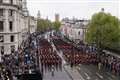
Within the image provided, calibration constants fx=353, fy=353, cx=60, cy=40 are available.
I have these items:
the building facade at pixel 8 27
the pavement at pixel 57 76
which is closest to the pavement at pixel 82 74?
the pavement at pixel 57 76

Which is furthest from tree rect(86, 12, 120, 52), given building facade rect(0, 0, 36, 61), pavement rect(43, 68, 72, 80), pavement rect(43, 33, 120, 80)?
pavement rect(43, 68, 72, 80)

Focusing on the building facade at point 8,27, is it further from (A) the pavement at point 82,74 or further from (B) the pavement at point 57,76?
(B) the pavement at point 57,76

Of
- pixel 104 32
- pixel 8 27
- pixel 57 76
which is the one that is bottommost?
pixel 57 76

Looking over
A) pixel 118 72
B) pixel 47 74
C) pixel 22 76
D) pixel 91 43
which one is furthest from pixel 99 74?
pixel 91 43

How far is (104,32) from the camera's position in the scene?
7706 cm

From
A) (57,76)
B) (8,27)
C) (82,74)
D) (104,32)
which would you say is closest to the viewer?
(57,76)

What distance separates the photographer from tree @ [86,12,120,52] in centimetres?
7719

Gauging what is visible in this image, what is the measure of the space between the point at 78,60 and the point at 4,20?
1806 centimetres

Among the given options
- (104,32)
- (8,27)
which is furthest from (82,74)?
(104,32)

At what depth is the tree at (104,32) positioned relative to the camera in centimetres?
7719

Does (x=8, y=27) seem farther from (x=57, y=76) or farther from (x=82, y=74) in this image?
(x=82, y=74)

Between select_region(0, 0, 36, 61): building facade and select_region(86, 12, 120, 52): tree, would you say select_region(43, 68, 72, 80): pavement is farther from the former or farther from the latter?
select_region(86, 12, 120, 52): tree

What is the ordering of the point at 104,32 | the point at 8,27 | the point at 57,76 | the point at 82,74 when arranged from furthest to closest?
the point at 104,32 → the point at 8,27 → the point at 82,74 → the point at 57,76

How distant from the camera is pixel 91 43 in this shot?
85.9 m
